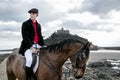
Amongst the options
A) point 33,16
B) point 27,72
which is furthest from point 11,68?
point 33,16

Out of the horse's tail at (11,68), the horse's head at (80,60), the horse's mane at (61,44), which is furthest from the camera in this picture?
the horse's tail at (11,68)

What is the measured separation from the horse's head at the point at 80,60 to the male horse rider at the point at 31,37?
54.6 inches

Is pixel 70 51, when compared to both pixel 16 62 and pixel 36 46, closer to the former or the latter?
pixel 36 46

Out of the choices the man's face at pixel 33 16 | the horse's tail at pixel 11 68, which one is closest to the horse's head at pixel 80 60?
the man's face at pixel 33 16

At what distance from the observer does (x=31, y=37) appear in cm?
953

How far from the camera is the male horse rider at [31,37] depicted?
9320 mm

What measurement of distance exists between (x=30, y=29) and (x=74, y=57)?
1741mm

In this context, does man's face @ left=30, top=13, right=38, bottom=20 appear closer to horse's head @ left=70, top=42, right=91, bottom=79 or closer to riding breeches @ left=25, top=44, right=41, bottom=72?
riding breeches @ left=25, top=44, right=41, bottom=72

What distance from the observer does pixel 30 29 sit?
950 centimetres

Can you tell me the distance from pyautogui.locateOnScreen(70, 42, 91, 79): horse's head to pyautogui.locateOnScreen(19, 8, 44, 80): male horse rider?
1.39 metres

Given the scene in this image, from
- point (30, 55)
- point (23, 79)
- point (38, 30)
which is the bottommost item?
point (23, 79)

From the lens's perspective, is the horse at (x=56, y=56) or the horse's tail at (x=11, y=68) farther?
the horse's tail at (x=11, y=68)

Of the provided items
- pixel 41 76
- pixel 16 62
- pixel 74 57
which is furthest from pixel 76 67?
pixel 16 62

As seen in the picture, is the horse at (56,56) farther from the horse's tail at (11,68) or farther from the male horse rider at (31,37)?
the horse's tail at (11,68)
